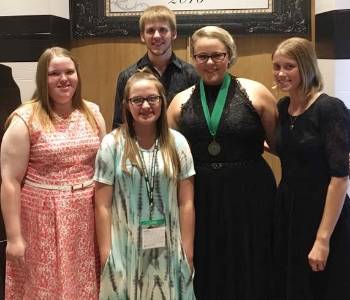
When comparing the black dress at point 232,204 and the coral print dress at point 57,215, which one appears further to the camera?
the black dress at point 232,204

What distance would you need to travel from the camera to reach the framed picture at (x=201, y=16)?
3.10 metres

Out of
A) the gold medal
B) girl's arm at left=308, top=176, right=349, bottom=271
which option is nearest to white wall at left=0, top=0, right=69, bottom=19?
the gold medal

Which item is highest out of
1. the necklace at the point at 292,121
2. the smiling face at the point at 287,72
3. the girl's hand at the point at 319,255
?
the smiling face at the point at 287,72

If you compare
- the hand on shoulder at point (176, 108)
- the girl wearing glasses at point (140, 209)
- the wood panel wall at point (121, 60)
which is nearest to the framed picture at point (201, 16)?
the wood panel wall at point (121, 60)

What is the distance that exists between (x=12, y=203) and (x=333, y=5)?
190 centimetres

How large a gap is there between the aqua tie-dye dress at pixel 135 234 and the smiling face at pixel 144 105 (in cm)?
12

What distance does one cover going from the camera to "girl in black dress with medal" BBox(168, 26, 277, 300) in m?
2.10

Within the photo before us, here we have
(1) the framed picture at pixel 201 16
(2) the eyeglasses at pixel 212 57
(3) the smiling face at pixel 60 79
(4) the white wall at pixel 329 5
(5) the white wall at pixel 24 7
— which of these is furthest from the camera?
(1) the framed picture at pixel 201 16

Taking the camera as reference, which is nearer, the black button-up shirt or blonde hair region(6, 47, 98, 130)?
blonde hair region(6, 47, 98, 130)

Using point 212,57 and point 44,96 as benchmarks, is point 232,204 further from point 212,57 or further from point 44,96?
point 44,96

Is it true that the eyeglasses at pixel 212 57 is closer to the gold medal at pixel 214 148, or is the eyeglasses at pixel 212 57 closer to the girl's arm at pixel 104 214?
the gold medal at pixel 214 148

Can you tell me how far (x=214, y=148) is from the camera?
6.89ft

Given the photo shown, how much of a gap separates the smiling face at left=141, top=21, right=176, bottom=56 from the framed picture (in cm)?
78

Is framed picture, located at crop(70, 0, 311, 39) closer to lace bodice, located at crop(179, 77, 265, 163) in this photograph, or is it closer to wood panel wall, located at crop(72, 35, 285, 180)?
wood panel wall, located at crop(72, 35, 285, 180)
